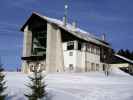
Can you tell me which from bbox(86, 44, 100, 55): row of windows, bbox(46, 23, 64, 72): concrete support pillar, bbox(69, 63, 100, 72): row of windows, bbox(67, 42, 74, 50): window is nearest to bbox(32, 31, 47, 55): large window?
bbox(46, 23, 64, 72): concrete support pillar

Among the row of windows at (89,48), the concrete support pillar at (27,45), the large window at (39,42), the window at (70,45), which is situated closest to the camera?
the window at (70,45)

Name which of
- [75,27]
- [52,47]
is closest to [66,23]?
[75,27]

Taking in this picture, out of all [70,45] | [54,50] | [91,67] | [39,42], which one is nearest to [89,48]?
[91,67]

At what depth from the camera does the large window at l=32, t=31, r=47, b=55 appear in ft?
211

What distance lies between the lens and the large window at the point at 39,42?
211ft

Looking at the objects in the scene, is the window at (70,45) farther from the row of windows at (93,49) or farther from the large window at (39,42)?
the large window at (39,42)

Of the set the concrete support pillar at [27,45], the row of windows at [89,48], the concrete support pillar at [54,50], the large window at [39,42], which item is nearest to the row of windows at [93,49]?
the row of windows at [89,48]

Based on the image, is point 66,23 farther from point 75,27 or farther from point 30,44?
point 30,44

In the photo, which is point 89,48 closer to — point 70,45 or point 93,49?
point 93,49

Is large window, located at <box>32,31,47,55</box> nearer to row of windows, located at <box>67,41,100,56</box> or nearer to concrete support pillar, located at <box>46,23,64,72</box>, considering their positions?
concrete support pillar, located at <box>46,23,64,72</box>

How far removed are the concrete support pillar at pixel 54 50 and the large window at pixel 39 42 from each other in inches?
62.0

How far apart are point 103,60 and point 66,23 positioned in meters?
9.26

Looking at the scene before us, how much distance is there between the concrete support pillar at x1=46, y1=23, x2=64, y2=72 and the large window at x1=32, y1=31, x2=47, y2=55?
1574 millimetres

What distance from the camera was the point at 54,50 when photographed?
62875 mm
